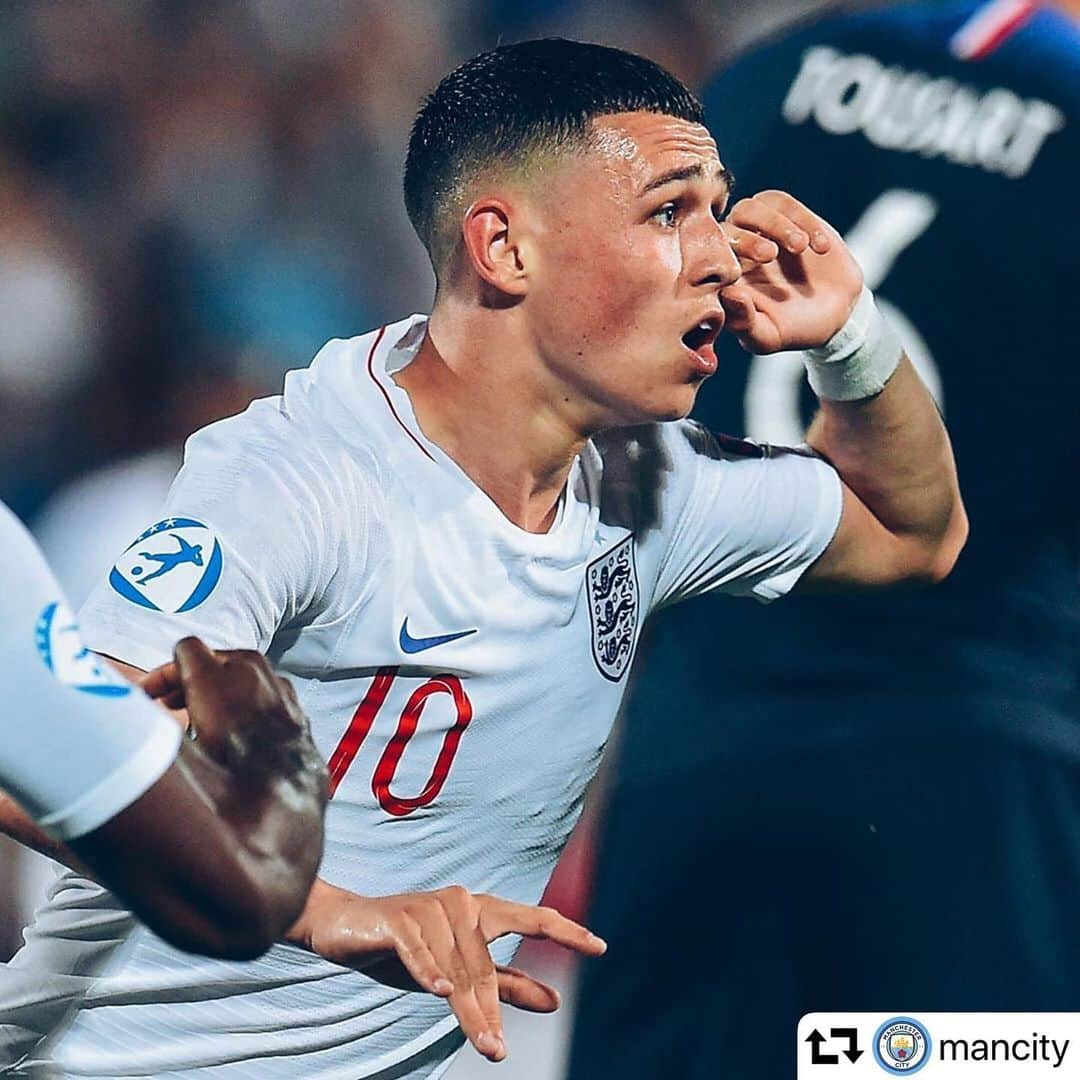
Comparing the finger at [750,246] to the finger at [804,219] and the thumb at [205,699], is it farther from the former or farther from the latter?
the thumb at [205,699]

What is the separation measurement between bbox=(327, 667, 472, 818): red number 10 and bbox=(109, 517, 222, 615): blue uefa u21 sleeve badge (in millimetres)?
181

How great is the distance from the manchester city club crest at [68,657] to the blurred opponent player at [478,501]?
1.14ft

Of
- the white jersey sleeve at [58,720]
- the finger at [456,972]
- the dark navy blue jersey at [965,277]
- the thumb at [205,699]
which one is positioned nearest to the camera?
the white jersey sleeve at [58,720]

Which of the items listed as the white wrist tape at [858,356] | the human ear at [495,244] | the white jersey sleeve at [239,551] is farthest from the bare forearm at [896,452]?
the white jersey sleeve at [239,551]

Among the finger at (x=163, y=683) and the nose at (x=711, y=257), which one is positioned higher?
the nose at (x=711, y=257)

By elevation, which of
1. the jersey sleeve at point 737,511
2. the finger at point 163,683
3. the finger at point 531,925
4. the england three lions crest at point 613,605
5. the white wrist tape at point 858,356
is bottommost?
the finger at point 531,925

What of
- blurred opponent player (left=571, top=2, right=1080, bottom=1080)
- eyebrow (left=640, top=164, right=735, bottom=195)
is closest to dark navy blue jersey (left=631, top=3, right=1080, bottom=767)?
blurred opponent player (left=571, top=2, right=1080, bottom=1080)

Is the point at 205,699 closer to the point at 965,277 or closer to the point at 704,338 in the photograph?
the point at 704,338

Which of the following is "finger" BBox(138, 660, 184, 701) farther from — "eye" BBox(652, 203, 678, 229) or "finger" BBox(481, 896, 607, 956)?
"eye" BBox(652, 203, 678, 229)

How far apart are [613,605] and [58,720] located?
0.66m

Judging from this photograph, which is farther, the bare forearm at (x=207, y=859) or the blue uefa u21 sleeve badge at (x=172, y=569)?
the blue uefa u21 sleeve badge at (x=172, y=569)

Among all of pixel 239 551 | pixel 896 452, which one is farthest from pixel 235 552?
pixel 896 452

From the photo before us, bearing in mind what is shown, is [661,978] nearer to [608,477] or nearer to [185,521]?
[608,477]

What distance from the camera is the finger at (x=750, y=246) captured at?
1.44 m
